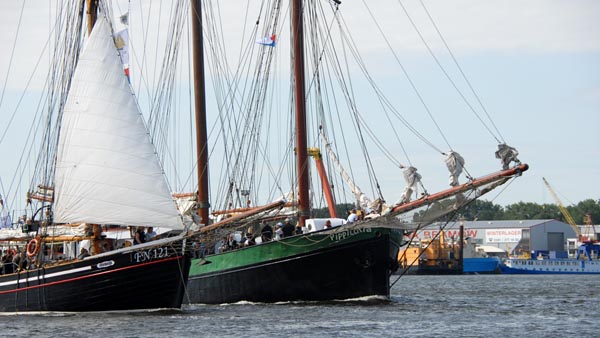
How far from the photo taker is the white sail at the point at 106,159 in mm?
47281

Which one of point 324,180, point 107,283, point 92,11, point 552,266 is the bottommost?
Result: point 107,283

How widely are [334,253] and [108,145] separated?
12116mm

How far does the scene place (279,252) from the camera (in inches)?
2153

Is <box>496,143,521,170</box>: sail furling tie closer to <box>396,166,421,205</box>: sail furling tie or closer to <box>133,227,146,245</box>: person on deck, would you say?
<box>396,166,421,205</box>: sail furling tie

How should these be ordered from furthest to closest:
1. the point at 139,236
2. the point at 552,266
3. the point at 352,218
A: the point at 552,266, the point at 352,218, the point at 139,236

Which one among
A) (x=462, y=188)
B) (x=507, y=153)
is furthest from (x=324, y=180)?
(x=507, y=153)

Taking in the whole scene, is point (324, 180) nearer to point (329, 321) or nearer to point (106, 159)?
point (106, 159)

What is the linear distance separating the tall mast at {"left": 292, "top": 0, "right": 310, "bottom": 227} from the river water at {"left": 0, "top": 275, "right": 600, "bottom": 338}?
250 inches

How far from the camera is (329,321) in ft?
147

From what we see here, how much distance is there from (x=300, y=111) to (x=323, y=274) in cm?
925

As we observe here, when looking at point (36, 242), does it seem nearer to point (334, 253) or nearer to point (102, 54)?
point (102, 54)

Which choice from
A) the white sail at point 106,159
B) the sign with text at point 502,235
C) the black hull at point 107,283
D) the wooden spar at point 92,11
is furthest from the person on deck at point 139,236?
the sign with text at point 502,235

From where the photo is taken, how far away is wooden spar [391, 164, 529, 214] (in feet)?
167

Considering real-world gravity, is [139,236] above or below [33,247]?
above
